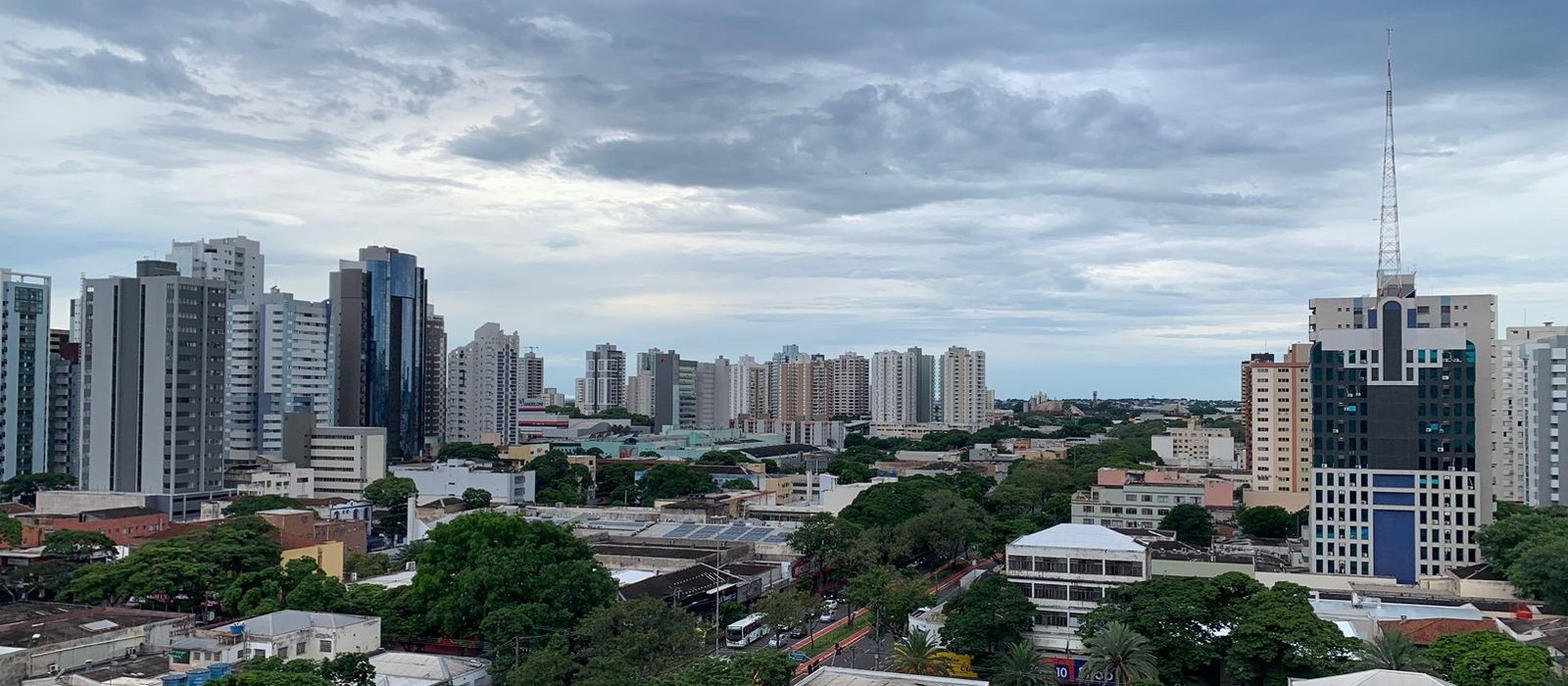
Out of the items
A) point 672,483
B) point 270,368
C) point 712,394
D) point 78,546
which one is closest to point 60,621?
point 78,546

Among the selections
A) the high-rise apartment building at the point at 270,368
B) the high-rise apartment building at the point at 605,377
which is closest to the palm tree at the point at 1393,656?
the high-rise apartment building at the point at 270,368

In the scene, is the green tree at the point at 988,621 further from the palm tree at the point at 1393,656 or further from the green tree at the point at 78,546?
the green tree at the point at 78,546

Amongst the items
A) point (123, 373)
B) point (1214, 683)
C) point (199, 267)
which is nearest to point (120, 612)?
point (1214, 683)

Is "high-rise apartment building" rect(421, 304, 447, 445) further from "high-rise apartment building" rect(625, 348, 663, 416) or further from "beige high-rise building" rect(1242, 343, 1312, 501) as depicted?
"beige high-rise building" rect(1242, 343, 1312, 501)

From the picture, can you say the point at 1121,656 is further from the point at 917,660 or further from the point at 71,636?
the point at 71,636

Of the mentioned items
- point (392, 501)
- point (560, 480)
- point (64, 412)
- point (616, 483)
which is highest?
point (64, 412)

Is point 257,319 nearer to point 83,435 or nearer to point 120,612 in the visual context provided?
point 83,435
